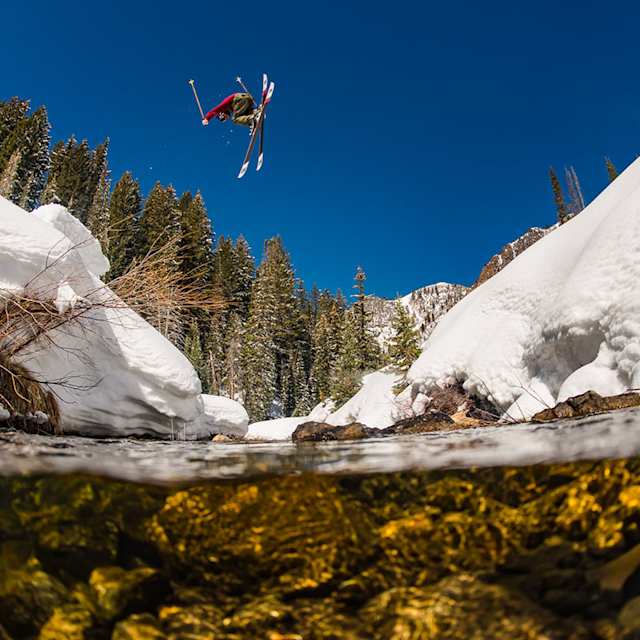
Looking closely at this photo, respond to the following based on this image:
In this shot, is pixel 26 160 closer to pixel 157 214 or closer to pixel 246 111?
pixel 157 214

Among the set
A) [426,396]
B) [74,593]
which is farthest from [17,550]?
[426,396]

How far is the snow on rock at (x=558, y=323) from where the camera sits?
629 centimetres

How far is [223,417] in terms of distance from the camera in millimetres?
11906

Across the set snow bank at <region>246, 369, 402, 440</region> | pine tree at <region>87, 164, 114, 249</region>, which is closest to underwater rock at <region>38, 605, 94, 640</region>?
snow bank at <region>246, 369, 402, 440</region>

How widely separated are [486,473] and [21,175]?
52.8 metres

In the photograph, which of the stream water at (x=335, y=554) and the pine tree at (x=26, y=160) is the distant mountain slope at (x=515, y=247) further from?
the pine tree at (x=26, y=160)

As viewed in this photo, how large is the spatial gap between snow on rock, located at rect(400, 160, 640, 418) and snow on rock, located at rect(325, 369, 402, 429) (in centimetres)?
404

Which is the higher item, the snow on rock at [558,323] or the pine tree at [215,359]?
the pine tree at [215,359]

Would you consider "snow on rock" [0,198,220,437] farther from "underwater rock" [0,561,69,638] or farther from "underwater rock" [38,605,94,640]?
"underwater rock" [38,605,94,640]

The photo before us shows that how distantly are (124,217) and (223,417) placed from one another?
35.5 m

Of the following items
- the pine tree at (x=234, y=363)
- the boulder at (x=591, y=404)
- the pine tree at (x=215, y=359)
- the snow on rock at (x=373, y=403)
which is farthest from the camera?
the pine tree at (x=215, y=359)

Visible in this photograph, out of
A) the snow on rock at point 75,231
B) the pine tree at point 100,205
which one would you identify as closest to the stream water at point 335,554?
the snow on rock at point 75,231

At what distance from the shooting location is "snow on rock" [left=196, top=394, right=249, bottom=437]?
1135 cm

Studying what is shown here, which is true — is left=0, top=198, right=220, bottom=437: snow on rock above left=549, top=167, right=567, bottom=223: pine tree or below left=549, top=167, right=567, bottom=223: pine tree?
below
